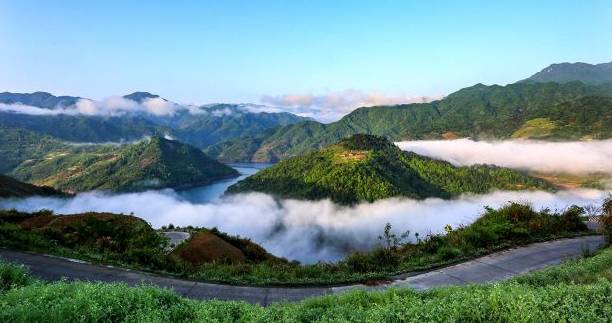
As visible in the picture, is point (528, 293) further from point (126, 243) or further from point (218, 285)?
point (126, 243)

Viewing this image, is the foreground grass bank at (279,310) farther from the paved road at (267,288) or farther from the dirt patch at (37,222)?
the dirt patch at (37,222)

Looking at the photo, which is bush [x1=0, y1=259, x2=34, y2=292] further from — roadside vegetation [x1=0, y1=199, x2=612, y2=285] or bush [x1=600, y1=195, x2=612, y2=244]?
bush [x1=600, y1=195, x2=612, y2=244]

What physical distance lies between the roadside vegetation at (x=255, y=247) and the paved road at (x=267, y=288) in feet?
2.05

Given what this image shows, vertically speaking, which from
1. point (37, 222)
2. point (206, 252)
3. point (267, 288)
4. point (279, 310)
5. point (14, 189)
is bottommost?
point (14, 189)

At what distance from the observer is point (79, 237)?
21062 mm

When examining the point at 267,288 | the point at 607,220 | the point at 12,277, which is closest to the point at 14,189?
the point at 267,288

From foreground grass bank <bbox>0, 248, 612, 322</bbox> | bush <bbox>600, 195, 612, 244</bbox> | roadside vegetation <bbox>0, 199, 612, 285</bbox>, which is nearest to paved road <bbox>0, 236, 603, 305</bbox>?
roadside vegetation <bbox>0, 199, 612, 285</bbox>

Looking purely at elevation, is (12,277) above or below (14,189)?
above

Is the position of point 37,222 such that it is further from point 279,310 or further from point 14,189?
point 14,189

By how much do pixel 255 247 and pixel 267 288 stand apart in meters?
13.6

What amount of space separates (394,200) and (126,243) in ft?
595

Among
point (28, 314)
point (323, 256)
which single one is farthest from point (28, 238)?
point (323, 256)

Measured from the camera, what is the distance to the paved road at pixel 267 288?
13578 millimetres

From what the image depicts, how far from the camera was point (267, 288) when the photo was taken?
14305mm
